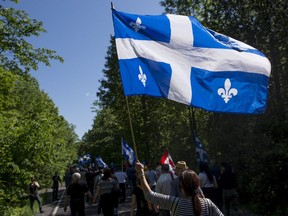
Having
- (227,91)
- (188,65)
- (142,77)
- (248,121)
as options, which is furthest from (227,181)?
(248,121)

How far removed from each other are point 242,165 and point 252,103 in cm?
1276

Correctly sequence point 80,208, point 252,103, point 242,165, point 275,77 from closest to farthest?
point 252,103 → point 80,208 → point 242,165 → point 275,77

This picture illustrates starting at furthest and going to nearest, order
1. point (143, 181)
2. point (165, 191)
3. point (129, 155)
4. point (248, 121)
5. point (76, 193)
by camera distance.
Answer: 1. point (129, 155)
2. point (248, 121)
3. point (76, 193)
4. point (165, 191)
5. point (143, 181)

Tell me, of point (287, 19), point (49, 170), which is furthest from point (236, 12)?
point (49, 170)

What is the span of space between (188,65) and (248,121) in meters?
13.7

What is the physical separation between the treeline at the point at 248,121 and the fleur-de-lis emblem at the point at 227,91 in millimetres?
7393

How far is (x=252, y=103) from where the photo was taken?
6223 millimetres

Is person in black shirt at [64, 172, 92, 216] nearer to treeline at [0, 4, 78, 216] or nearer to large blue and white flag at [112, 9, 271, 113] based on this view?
treeline at [0, 4, 78, 216]

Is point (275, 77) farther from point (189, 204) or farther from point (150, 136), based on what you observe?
point (150, 136)

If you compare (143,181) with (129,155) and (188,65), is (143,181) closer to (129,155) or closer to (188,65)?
(188,65)

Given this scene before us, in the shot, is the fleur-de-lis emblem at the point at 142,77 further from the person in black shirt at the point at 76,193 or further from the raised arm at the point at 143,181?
the person in black shirt at the point at 76,193

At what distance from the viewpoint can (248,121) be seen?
63.4 feet

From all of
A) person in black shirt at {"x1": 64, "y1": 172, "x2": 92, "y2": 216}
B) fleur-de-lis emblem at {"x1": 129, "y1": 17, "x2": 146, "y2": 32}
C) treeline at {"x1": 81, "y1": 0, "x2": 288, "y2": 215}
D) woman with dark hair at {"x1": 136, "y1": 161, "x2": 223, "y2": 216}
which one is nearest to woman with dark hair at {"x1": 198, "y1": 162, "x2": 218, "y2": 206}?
person in black shirt at {"x1": 64, "y1": 172, "x2": 92, "y2": 216}

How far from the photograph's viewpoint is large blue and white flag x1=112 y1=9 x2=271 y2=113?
6156mm
